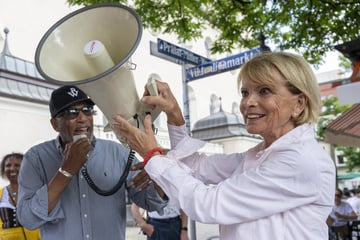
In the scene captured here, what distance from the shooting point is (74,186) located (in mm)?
2275

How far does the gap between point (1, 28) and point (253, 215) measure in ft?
48.6

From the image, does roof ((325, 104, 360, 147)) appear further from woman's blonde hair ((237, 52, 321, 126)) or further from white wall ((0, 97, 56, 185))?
white wall ((0, 97, 56, 185))

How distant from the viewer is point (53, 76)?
1787 mm

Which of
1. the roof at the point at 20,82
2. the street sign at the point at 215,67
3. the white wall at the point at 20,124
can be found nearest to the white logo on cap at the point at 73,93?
the street sign at the point at 215,67

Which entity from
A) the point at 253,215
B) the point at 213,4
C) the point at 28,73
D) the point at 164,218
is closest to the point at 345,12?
the point at 213,4

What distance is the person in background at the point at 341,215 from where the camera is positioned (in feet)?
27.4

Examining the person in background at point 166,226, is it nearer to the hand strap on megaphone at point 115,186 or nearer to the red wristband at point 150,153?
the hand strap on megaphone at point 115,186

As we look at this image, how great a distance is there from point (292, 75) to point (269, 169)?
41 centimetres

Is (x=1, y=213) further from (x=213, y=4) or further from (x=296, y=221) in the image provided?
(x=213, y=4)

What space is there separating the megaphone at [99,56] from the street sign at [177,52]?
252 centimetres

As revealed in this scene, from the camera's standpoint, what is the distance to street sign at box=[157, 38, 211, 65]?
178 inches

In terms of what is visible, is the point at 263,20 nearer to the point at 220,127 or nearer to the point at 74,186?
the point at 74,186

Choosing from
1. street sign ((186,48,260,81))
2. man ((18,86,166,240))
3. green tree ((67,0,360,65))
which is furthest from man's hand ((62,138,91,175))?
green tree ((67,0,360,65))

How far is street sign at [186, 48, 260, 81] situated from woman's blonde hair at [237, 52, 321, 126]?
A: 10.3 ft
